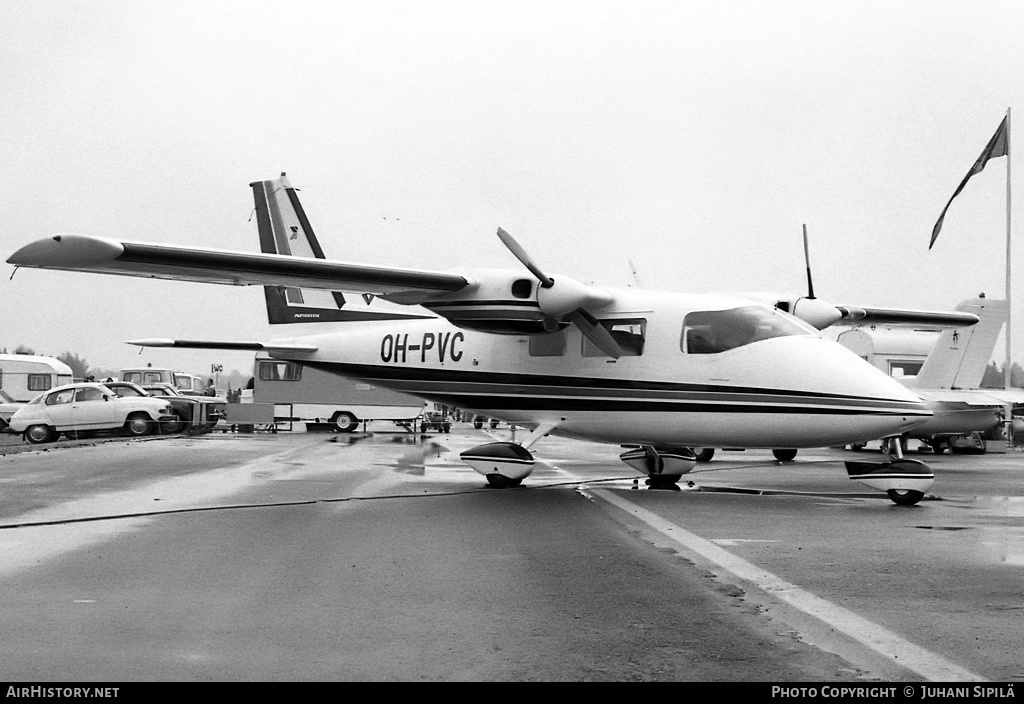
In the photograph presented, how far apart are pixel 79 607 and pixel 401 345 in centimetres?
1148

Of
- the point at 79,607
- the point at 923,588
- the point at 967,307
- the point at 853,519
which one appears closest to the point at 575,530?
the point at 853,519

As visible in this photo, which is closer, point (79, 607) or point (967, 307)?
point (79, 607)

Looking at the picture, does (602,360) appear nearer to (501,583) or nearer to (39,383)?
(501,583)

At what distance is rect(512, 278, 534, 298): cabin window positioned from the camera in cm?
1487

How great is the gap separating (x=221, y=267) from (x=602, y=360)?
5.52 metres

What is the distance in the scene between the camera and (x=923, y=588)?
7.27 metres

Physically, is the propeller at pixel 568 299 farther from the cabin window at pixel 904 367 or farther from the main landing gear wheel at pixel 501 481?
the cabin window at pixel 904 367

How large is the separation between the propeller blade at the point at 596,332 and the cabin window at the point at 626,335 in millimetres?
77

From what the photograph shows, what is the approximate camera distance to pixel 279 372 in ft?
123

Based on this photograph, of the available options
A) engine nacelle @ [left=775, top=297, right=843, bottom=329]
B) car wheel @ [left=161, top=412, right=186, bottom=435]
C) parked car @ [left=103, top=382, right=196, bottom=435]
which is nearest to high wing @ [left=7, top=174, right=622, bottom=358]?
engine nacelle @ [left=775, top=297, right=843, bottom=329]

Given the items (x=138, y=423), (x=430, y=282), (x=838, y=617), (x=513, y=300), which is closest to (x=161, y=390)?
(x=138, y=423)

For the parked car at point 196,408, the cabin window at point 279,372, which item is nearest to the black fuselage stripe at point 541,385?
the parked car at point 196,408

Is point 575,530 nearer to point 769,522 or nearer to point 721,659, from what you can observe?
point 769,522

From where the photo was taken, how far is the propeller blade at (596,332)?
1492cm
